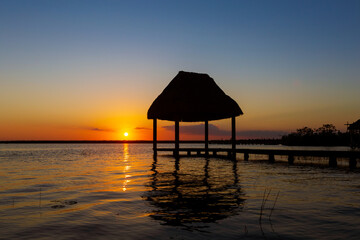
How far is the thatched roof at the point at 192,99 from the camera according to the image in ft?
91.8

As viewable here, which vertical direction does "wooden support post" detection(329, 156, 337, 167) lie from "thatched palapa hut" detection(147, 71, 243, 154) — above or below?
below

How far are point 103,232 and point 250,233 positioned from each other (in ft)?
8.11

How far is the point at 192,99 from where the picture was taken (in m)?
28.3

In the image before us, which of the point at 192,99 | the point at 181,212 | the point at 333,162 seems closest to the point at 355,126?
the point at 333,162

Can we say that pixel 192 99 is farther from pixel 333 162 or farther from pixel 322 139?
pixel 322 139

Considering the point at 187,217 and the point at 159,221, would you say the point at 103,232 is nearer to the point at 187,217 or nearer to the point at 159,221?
the point at 159,221

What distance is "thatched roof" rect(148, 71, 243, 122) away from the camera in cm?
2797

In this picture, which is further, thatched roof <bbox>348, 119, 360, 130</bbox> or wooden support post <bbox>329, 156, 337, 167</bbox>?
thatched roof <bbox>348, 119, 360, 130</bbox>

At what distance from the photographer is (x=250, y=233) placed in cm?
558

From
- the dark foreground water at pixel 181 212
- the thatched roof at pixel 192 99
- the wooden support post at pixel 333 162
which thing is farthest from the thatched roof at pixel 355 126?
the dark foreground water at pixel 181 212

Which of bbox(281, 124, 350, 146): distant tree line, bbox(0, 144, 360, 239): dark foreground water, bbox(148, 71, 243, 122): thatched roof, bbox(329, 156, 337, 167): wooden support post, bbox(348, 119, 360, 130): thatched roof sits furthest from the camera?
bbox(281, 124, 350, 146): distant tree line

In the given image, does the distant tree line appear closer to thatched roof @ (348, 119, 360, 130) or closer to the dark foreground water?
thatched roof @ (348, 119, 360, 130)

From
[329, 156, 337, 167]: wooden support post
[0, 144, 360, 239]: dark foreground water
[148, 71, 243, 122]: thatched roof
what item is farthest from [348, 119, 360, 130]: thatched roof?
[0, 144, 360, 239]: dark foreground water

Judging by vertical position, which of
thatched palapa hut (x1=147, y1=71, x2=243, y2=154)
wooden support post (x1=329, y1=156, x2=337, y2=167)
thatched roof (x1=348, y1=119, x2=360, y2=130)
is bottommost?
wooden support post (x1=329, y1=156, x2=337, y2=167)
